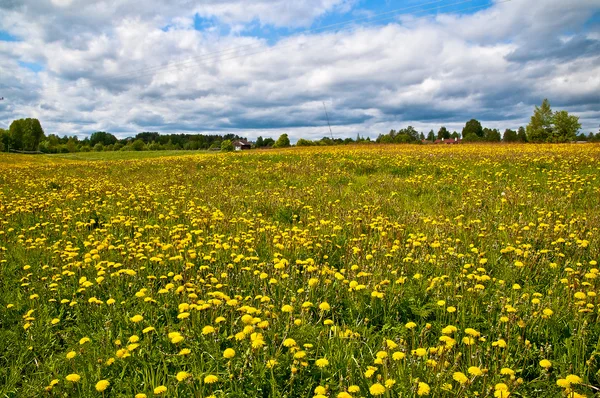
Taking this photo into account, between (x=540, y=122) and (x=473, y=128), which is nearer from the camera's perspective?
(x=540, y=122)

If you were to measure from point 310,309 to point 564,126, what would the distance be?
8172cm

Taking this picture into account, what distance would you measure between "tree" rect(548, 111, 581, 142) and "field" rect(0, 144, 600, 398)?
7337 centimetres

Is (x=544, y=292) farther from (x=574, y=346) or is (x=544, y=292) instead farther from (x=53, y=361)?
(x=53, y=361)

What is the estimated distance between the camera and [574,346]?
9.59ft

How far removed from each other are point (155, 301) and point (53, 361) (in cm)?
92

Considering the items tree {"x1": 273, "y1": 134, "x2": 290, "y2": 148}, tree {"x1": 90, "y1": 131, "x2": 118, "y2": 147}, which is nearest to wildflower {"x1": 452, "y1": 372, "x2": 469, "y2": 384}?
tree {"x1": 273, "y1": 134, "x2": 290, "y2": 148}

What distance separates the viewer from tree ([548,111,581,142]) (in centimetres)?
6612

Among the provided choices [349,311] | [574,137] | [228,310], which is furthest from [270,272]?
[574,137]

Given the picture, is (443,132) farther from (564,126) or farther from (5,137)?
(5,137)

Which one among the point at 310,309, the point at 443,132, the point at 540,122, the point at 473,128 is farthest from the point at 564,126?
the point at 310,309

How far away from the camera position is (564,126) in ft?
221

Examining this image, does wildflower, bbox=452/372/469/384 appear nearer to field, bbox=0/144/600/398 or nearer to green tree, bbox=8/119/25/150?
field, bbox=0/144/600/398

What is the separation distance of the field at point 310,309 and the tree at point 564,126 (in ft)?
241

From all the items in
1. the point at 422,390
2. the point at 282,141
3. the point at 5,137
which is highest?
the point at 5,137
